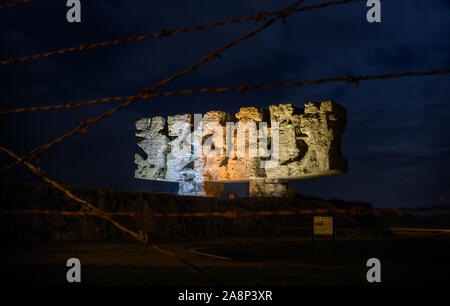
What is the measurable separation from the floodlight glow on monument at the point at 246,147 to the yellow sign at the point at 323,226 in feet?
33.6

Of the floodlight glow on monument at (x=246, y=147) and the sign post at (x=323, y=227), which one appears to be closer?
the sign post at (x=323, y=227)

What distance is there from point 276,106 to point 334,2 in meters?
15.8

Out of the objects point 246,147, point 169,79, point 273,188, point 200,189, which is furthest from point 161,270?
point 200,189

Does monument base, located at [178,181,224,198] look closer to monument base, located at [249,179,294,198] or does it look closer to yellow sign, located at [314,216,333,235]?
monument base, located at [249,179,294,198]

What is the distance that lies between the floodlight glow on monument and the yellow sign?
33.6 feet

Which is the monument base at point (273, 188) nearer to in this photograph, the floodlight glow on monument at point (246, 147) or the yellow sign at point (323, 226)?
the floodlight glow on monument at point (246, 147)

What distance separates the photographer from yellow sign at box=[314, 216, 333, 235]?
686 centimetres

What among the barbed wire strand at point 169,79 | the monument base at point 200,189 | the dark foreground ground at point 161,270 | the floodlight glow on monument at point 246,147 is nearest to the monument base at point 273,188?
the floodlight glow on monument at point 246,147

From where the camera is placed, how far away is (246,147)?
18.9 meters

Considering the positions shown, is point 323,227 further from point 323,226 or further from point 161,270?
point 161,270

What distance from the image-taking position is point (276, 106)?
18.3 meters

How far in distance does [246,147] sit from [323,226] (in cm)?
1203

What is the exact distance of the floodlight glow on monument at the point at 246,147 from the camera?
678 inches
